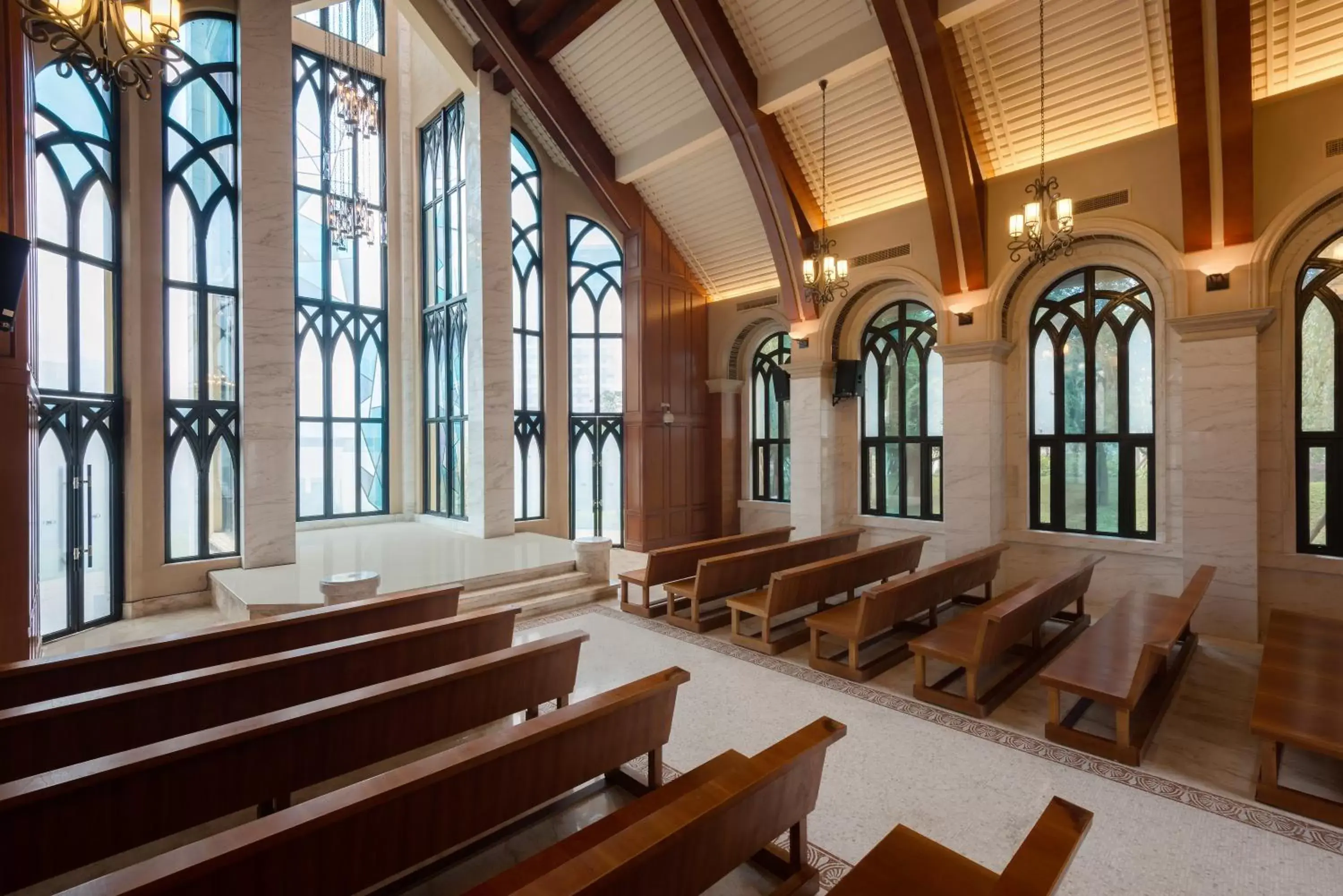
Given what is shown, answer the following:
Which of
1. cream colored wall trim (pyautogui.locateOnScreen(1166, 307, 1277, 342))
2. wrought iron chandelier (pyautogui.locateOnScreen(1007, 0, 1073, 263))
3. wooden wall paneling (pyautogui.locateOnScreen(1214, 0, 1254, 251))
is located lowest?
cream colored wall trim (pyautogui.locateOnScreen(1166, 307, 1277, 342))

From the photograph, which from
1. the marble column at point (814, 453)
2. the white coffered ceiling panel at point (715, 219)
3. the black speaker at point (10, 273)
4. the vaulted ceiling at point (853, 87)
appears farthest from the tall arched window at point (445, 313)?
the black speaker at point (10, 273)

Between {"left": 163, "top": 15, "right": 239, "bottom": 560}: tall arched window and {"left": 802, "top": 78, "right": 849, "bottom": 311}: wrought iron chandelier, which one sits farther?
{"left": 802, "top": 78, "right": 849, "bottom": 311}: wrought iron chandelier

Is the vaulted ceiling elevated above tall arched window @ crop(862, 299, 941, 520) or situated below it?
above

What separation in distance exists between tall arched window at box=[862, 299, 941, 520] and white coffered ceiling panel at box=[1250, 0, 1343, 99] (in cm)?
324

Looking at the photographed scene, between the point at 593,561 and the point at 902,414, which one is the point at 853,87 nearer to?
the point at 902,414

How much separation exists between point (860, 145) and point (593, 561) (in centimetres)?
553

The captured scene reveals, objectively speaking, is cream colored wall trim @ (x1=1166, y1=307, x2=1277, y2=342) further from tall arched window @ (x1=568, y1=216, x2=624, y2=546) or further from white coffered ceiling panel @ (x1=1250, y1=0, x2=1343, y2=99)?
tall arched window @ (x1=568, y1=216, x2=624, y2=546)

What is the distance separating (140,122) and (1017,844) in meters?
8.75

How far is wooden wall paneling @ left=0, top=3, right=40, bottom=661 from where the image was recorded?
10.1 feet

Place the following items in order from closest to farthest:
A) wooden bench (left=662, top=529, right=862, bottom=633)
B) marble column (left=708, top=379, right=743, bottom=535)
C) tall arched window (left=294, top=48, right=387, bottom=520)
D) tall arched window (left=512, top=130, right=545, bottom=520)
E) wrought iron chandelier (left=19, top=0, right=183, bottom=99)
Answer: wrought iron chandelier (left=19, top=0, right=183, bottom=99) → wooden bench (left=662, top=529, right=862, bottom=633) → tall arched window (left=294, top=48, right=387, bottom=520) → tall arched window (left=512, top=130, right=545, bottom=520) → marble column (left=708, top=379, right=743, bottom=535)

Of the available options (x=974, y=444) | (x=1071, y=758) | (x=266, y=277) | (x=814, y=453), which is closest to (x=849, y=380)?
(x=814, y=453)

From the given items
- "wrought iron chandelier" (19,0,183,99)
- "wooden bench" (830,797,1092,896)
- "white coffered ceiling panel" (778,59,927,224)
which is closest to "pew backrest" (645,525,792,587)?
"wooden bench" (830,797,1092,896)

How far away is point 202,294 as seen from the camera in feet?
21.4

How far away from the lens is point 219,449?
6566 mm
